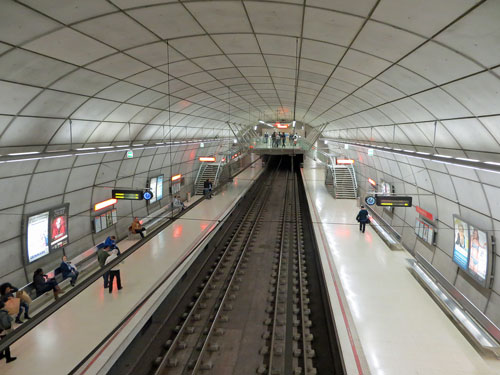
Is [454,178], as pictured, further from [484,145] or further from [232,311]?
[232,311]

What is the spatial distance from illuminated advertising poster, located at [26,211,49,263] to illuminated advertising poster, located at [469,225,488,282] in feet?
48.2

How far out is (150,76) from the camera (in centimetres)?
957

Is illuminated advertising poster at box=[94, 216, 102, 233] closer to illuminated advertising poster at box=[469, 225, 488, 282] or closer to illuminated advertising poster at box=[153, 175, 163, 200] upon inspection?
illuminated advertising poster at box=[153, 175, 163, 200]

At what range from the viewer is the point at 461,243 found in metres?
10.5

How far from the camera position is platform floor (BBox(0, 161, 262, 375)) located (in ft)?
19.9

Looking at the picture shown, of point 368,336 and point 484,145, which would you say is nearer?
point 368,336

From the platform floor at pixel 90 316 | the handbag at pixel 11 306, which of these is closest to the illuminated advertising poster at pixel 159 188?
the platform floor at pixel 90 316

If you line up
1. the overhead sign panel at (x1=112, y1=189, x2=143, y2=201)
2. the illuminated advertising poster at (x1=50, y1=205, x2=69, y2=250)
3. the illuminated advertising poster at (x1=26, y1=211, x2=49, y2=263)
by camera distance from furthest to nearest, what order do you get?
the overhead sign panel at (x1=112, y1=189, x2=143, y2=201), the illuminated advertising poster at (x1=50, y1=205, x2=69, y2=250), the illuminated advertising poster at (x1=26, y1=211, x2=49, y2=263)

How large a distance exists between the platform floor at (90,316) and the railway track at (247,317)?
43.1 inches

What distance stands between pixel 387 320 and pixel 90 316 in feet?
23.9


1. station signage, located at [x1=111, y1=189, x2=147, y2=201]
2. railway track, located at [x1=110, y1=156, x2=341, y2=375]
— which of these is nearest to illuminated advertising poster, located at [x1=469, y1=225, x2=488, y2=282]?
railway track, located at [x1=110, y1=156, x2=341, y2=375]

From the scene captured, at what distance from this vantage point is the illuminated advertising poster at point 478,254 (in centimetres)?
904

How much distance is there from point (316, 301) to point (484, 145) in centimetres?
618

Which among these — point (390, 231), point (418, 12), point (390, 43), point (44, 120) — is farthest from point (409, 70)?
point (44, 120)
